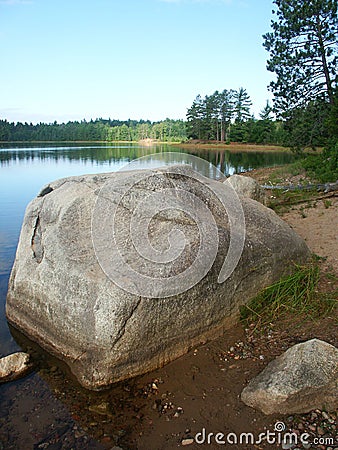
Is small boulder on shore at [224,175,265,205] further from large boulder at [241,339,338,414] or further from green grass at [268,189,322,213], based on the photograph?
large boulder at [241,339,338,414]

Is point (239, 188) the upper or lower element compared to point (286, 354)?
upper

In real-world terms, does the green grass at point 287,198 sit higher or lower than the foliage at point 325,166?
lower

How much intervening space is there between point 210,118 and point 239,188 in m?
70.1

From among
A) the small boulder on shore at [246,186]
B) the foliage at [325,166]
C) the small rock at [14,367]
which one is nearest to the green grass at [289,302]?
the small rock at [14,367]

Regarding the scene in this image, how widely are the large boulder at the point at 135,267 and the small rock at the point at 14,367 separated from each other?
39 centimetres

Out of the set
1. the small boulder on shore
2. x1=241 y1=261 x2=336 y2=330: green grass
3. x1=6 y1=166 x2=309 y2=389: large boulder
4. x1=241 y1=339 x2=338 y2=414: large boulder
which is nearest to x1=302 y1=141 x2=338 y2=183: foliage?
the small boulder on shore

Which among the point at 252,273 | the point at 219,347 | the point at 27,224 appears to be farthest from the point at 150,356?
the point at 27,224

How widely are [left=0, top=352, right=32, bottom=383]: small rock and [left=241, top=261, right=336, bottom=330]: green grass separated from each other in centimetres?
295

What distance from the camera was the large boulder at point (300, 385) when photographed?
3545mm

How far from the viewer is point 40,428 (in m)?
3.79

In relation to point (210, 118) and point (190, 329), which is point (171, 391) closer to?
point (190, 329)

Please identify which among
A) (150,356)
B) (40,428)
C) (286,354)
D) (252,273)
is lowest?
(40,428)

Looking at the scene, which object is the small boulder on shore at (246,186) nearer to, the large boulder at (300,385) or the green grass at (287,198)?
the green grass at (287,198)

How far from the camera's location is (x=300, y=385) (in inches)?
140
